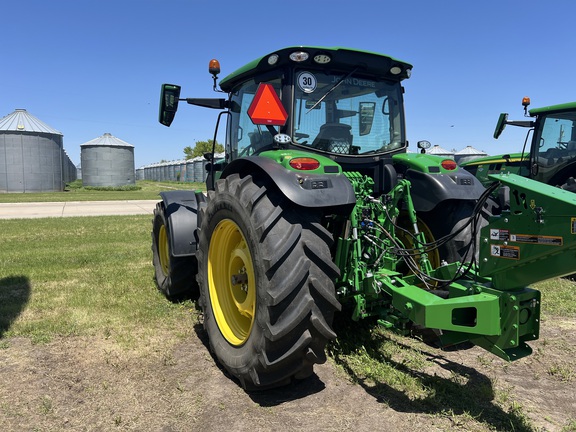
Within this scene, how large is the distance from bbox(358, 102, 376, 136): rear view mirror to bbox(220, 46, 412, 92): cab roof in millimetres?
269

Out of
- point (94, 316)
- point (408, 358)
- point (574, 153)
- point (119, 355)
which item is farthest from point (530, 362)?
point (574, 153)

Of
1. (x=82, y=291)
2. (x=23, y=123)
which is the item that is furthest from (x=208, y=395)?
(x=23, y=123)

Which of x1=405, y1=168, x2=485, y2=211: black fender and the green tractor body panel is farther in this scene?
the green tractor body panel

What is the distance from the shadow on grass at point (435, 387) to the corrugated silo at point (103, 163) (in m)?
35.0

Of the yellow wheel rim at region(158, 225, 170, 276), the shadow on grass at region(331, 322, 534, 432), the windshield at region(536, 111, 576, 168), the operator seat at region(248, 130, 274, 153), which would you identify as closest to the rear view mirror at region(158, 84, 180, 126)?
the operator seat at region(248, 130, 274, 153)

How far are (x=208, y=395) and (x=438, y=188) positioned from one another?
2267mm

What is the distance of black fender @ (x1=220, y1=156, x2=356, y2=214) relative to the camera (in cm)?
268

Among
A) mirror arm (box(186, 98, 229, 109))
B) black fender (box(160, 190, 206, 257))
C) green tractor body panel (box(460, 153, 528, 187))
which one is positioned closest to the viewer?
mirror arm (box(186, 98, 229, 109))

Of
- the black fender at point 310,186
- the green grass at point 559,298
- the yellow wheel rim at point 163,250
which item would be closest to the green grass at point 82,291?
the yellow wheel rim at point 163,250

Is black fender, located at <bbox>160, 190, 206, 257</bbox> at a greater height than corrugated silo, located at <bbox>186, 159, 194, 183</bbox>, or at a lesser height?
lesser

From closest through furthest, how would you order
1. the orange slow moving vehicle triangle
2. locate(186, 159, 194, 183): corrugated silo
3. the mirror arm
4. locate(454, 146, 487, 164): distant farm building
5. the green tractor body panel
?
the orange slow moving vehicle triangle → the mirror arm → the green tractor body panel → locate(454, 146, 487, 164): distant farm building → locate(186, 159, 194, 183): corrugated silo

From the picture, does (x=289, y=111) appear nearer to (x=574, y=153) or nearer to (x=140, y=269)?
(x=140, y=269)

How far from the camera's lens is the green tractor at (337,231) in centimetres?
234

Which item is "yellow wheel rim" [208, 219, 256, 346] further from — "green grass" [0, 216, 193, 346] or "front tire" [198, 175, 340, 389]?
"green grass" [0, 216, 193, 346]
